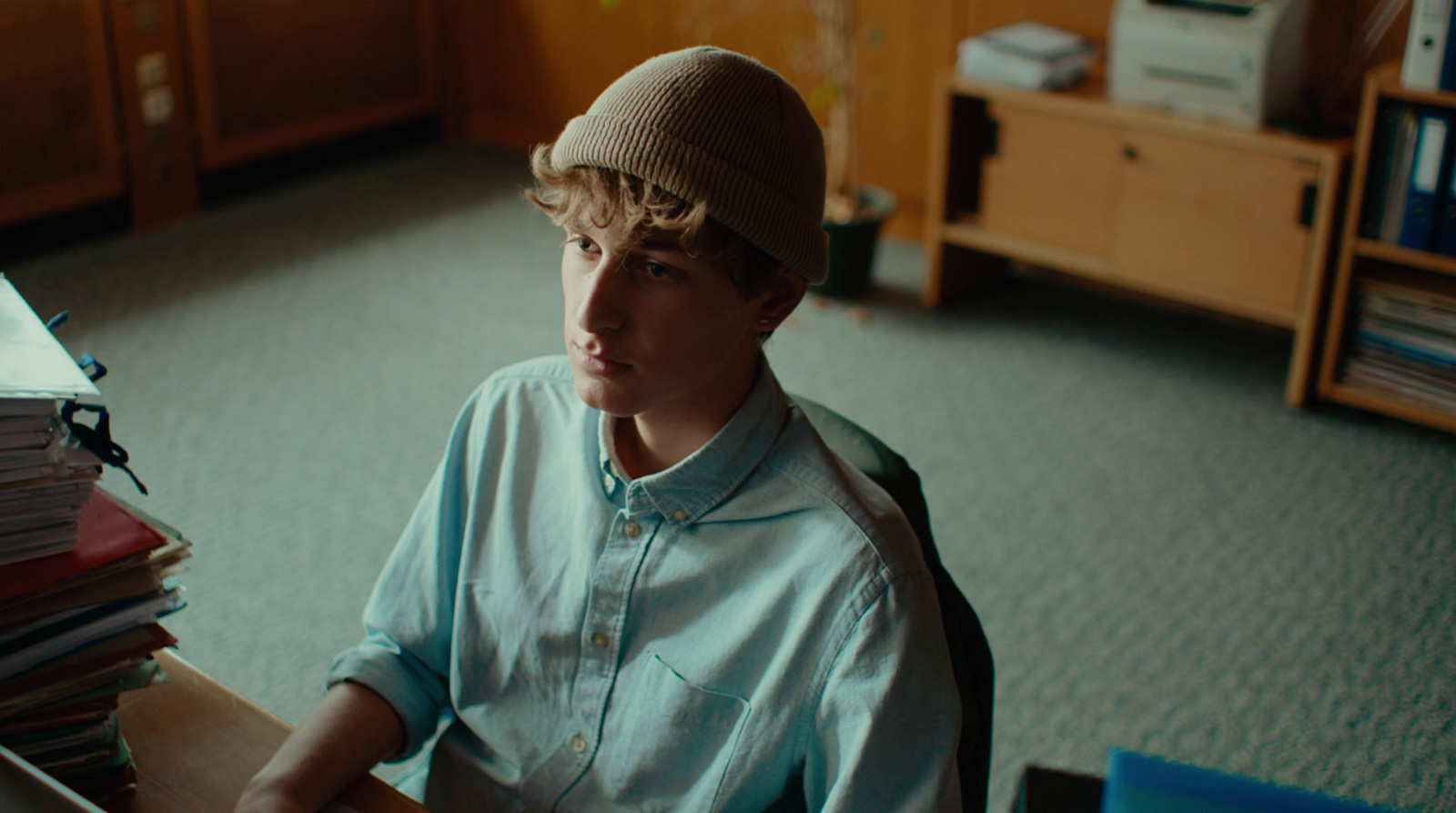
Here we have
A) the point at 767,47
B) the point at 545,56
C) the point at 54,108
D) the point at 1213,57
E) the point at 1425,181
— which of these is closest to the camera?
the point at 1425,181

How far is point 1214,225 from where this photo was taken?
3.19 metres

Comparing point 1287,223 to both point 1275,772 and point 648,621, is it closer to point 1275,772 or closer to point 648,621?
point 1275,772

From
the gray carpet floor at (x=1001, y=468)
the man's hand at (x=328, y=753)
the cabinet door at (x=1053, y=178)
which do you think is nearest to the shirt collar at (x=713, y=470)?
the man's hand at (x=328, y=753)

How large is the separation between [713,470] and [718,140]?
0.27 meters

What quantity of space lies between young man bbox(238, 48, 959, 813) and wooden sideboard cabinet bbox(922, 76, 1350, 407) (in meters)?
2.31

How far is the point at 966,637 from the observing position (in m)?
1.12

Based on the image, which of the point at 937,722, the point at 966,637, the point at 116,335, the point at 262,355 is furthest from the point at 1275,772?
the point at 116,335

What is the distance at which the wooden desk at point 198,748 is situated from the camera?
3.23 ft

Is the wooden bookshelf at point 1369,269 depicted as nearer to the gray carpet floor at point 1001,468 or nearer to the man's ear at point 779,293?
the gray carpet floor at point 1001,468

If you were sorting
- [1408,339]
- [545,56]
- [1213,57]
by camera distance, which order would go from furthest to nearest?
[545,56] < [1213,57] < [1408,339]

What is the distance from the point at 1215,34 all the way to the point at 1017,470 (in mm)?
1111

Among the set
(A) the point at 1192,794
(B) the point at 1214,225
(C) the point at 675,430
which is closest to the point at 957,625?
(C) the point at 675,430

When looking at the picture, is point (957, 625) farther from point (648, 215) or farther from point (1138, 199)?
point (1138, 199)

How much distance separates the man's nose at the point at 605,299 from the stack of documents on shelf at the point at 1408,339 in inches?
97.9
